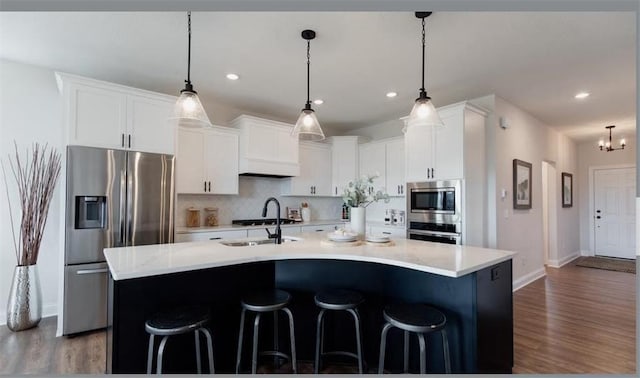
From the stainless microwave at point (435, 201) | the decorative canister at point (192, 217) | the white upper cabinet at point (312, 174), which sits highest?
the white upper cabinet at point (312, 174)

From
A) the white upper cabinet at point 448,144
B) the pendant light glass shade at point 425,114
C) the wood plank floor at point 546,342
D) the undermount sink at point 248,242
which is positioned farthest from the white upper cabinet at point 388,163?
the pendant light glass shade at point 425,114

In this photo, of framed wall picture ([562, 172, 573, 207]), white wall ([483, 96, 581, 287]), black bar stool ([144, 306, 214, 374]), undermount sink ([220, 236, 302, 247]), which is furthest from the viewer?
framed wall picture ([562, 172, 573, 207])

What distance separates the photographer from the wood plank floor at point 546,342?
228cm

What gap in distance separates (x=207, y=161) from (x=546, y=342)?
4.02 meters

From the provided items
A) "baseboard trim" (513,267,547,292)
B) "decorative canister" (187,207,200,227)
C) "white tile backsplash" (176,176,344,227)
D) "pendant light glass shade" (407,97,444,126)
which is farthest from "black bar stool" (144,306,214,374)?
"baseboard trim" (513,267,547,292)

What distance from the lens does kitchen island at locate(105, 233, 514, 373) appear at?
170cm

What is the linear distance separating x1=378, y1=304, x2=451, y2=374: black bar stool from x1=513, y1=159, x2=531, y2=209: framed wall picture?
10.6 ft

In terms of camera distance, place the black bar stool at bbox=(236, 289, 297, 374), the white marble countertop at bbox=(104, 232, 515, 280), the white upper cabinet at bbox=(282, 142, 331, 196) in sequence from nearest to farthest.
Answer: the white marble countertop at bbox=(104, 232, 515, 280)
the black bar stool at bbox=(236, 289, 297, 374)
the white upper cabinet at bbox=(282, 142, 331, 196)

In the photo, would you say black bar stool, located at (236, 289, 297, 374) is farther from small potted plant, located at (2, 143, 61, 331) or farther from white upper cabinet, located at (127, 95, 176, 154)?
small potted plant, located at (2, 143, 61, 331)

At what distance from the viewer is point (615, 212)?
6.48m

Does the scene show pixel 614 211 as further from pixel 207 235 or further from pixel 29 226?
pixel 29 226

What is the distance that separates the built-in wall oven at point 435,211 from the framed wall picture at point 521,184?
1220mm

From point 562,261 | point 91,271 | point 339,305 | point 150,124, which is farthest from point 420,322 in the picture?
point 562,261

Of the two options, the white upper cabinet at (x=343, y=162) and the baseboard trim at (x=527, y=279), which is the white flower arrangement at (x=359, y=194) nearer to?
the white upper cabinet at (x=343, y=162)
